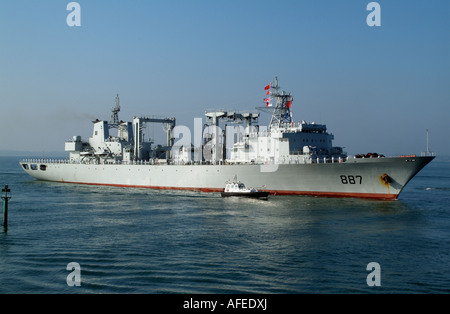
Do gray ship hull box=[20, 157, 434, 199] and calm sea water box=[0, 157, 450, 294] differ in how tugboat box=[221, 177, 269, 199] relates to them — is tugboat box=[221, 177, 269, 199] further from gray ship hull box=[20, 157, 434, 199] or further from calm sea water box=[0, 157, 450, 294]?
calm sea water box=[0, 157, 450, 294]

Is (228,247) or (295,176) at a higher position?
(295,176)

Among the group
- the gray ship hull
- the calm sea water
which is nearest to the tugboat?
the gray ship hull

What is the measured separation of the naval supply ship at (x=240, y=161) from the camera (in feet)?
117

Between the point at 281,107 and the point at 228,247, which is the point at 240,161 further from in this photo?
the point at 228,247

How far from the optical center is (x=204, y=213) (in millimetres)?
30109

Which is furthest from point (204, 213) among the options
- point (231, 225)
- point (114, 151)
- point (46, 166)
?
point (46, 166)

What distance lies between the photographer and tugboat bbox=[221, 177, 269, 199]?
37.7m

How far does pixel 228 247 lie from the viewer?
19.6 meters

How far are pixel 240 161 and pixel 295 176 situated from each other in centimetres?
845

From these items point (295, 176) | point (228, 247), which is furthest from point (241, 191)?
point (228, 247)

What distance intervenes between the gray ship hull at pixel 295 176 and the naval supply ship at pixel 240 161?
0.08 m

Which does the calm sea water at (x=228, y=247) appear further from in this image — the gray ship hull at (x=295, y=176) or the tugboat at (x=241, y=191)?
the tugboat at (x=241, y=191)

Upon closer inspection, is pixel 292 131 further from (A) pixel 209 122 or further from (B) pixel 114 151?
(B) pixel 114 151

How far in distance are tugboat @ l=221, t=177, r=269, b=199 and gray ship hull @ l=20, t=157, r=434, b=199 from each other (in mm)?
2291
